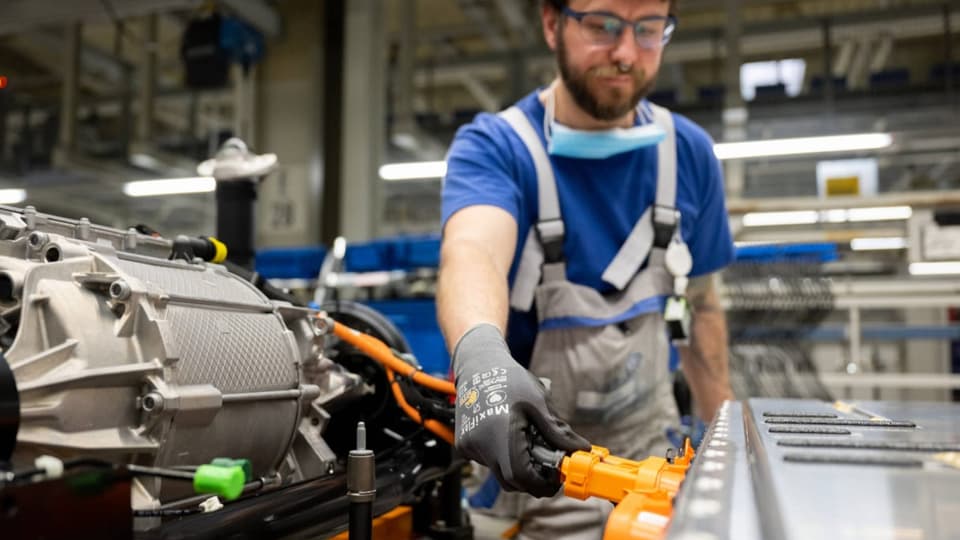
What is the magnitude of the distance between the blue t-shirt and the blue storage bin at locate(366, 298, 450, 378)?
200cm

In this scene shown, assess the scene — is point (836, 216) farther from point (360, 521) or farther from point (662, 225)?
point (360, 521)

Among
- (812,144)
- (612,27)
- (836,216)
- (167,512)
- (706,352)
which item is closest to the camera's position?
(167,512)

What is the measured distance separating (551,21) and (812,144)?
4279 millimetres

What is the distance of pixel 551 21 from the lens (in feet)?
5.42

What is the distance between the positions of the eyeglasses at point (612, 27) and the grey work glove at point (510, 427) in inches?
31.5

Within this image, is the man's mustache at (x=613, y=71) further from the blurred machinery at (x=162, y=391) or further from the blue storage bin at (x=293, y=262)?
the blue storage bin at (x=293, y=262)

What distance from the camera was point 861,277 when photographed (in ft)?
17.0

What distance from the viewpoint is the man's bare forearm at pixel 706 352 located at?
73.0 inches

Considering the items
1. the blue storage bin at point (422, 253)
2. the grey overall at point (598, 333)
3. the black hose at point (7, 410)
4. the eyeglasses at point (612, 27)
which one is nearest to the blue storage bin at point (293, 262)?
the blue storage bin at point (422, 253)

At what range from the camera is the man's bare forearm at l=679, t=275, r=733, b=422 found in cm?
186

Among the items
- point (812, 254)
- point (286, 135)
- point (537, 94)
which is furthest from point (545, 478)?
point (286, 135)

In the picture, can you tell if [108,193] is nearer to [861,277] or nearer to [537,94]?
[861,277]

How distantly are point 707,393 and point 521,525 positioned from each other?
598 mm

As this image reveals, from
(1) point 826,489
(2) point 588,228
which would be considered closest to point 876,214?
(2) point 588,228
